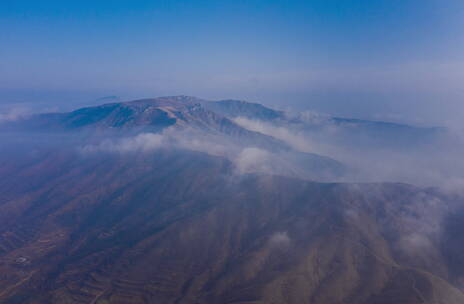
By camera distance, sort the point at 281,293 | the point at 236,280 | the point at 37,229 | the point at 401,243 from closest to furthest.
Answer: the point at 281,293 → the point at 236,280 → the point at 401,243 → the point at 37,229

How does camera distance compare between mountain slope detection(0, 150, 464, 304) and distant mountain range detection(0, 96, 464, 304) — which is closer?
mountain slope detection(0, 150, 464, 304)

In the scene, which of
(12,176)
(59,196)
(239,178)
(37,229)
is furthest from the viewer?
(12,176)

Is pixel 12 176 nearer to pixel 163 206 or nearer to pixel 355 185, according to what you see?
pixel 163 206

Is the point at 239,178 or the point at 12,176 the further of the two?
the point at 12,176

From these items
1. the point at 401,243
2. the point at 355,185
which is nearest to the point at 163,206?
the point at 355,185

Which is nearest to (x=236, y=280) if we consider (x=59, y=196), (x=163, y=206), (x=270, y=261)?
(x=270, y=261)

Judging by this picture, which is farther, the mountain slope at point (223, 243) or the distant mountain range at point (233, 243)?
the distant mountain range at point (233, 243)

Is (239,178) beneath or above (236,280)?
above

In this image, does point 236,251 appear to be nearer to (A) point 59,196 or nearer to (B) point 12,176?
(A) point 59,196

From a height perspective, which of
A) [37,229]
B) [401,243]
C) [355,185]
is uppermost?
[355,185]
